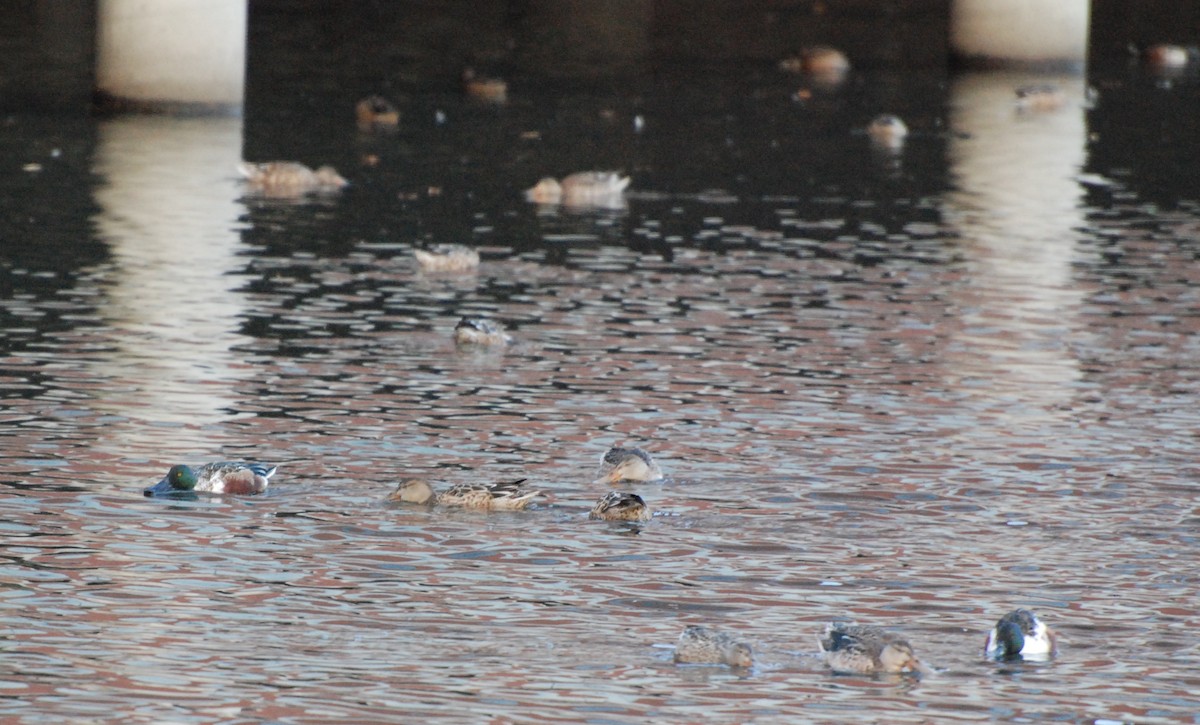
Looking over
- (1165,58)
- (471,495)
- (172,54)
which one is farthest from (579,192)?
(1165,58)

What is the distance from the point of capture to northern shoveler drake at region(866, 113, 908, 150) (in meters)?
34.9

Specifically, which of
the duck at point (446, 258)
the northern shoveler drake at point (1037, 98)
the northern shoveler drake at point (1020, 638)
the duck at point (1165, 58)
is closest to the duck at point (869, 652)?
the northern shoveler drake at point (1020, 638)

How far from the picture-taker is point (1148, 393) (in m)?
18.1

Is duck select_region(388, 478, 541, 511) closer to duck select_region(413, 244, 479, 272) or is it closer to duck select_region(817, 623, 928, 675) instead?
duck select_region(817, 623, 928, 675)

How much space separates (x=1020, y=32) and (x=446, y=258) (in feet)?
87.2

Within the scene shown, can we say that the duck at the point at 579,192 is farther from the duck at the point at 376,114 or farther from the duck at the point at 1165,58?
the duck at the point at 1165,58

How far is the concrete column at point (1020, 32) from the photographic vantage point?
46.3 m

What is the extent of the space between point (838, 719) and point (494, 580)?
8.79 feet

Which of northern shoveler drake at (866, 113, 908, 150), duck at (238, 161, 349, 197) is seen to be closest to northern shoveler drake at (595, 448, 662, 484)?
duck at (238, 161, 349, 197)

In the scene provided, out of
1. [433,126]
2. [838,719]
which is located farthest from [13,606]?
[433,126]

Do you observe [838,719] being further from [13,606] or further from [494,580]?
[13,606]

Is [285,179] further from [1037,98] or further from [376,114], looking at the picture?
[1037,98]

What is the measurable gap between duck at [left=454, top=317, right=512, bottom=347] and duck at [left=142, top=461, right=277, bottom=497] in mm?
5074

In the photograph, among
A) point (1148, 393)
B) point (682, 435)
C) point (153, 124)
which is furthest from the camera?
point (153, 124)
